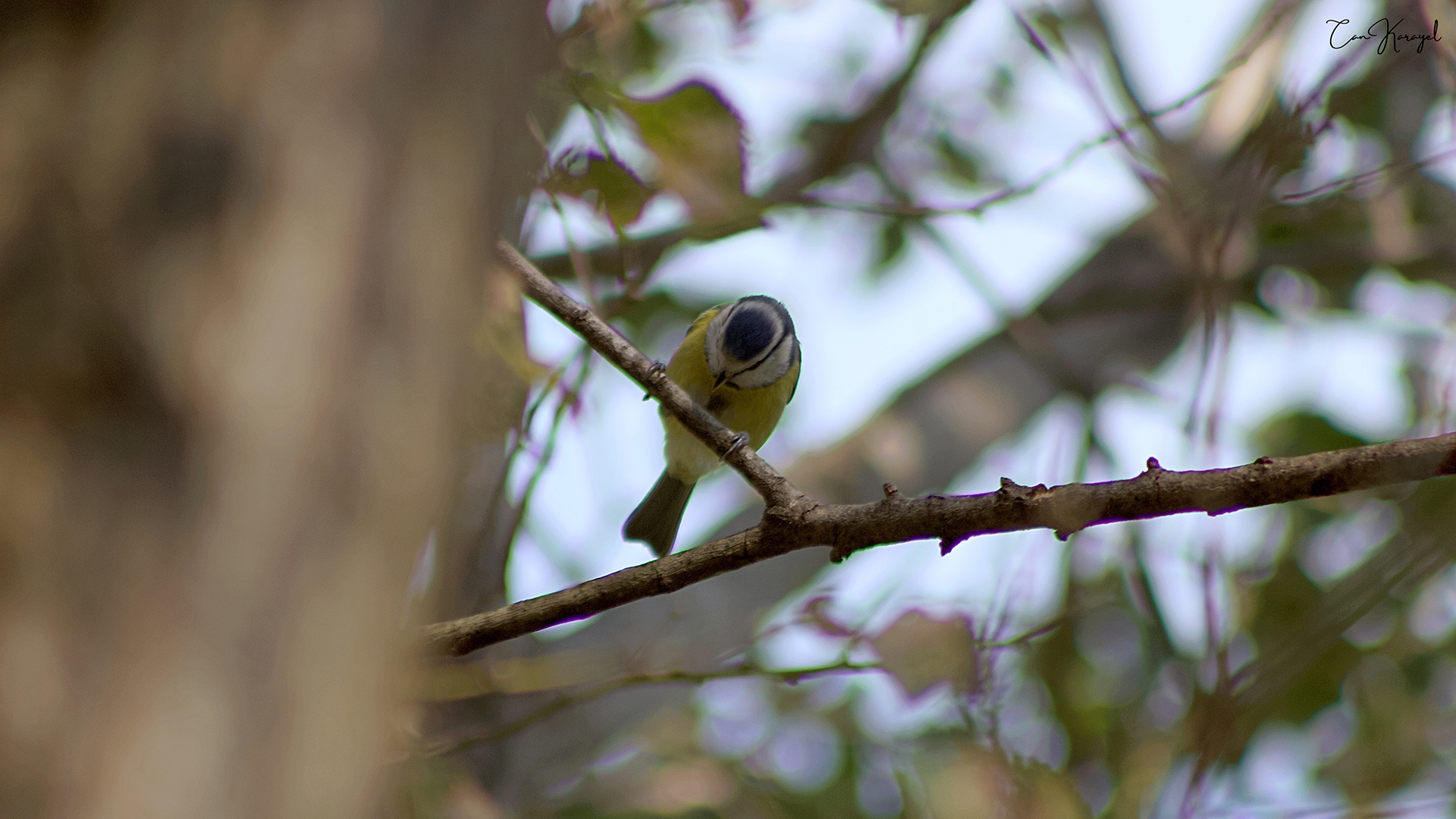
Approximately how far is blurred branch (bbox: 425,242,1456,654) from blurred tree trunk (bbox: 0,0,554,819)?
936 millimetres

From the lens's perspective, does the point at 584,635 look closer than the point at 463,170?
No

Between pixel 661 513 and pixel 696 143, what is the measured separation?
72.2 inches

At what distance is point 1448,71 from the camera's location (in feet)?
8.24

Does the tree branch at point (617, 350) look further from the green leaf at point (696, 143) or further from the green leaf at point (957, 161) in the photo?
the green leaf at point (957, 161)

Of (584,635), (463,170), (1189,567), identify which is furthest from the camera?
(584,635)

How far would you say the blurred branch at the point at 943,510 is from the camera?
1.51 metres

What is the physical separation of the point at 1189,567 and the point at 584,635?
1967 millimetres

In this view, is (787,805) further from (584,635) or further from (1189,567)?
(1189,567)

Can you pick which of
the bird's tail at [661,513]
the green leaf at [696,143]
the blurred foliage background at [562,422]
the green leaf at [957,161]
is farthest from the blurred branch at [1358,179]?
the bird's tail at [661,513]

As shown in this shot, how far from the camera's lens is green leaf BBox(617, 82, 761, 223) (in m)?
2.26

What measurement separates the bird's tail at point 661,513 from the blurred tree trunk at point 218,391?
301 cm

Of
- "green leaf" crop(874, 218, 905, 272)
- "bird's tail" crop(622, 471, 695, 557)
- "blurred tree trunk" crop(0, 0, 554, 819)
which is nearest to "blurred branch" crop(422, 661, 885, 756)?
"bird's tail" crop(622, 471, 695, 557)

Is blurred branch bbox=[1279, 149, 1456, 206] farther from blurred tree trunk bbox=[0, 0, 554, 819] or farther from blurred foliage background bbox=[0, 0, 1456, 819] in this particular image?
blurred tree trunk bbox=[0, 0, 554, 819]

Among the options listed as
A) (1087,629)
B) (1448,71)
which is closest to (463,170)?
(1448,71)
